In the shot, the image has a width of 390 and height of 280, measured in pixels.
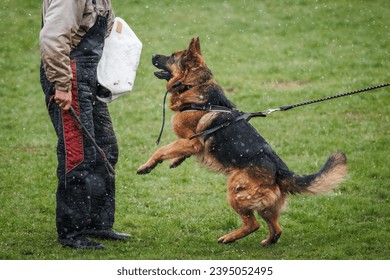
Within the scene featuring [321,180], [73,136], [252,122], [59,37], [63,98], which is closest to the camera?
[59,37]

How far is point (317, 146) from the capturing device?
998cm

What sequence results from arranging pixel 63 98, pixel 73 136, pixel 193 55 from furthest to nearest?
pixel 193 55 < pixel 73 136 < pixel 63 98

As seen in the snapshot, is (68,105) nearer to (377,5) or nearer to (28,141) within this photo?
(28,141)

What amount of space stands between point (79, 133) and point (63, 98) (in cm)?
42

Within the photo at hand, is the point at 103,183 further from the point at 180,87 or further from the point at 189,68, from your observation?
the point at 189,68

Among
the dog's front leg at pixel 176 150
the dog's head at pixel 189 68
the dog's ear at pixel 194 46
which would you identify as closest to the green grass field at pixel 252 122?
the dog's front leg at pixel 176 150

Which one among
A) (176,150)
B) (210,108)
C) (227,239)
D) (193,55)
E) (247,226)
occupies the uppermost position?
(193,55)

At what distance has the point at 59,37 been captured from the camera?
5.30 meters

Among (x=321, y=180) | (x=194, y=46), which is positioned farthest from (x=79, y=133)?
(x=321, y=180)

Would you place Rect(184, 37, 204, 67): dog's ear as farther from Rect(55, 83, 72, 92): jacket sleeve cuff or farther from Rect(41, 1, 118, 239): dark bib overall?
Rect(55, 83, 72, 92): jacket sleeve cuff

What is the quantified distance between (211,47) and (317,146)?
21.4 ft

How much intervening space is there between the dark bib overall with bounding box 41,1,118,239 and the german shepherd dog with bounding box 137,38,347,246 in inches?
25.7

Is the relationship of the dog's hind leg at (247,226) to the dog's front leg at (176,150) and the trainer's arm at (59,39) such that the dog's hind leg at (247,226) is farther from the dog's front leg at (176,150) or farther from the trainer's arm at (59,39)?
the trainer's arm at (59,39)
